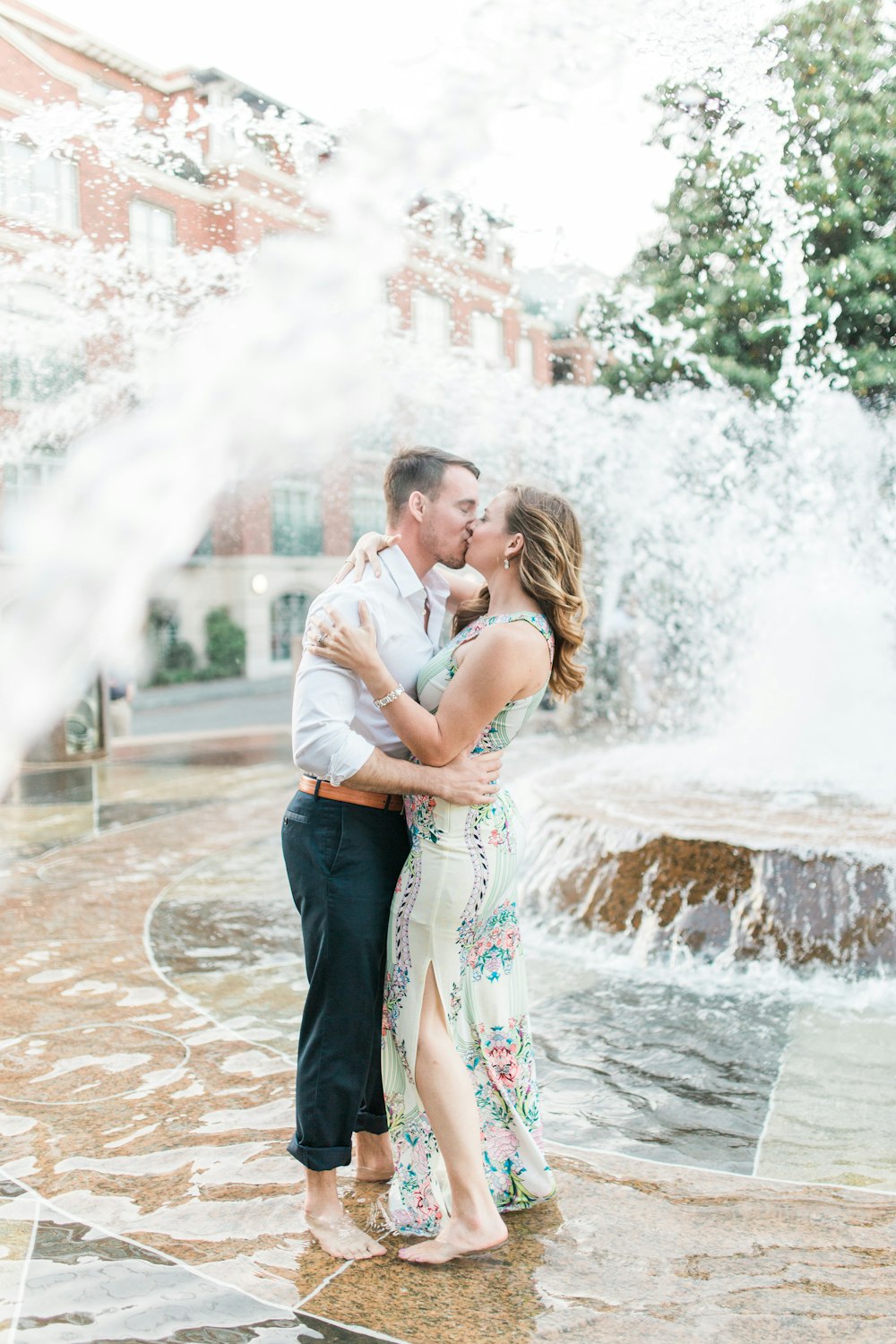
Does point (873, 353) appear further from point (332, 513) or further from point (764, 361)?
point (332, 513)

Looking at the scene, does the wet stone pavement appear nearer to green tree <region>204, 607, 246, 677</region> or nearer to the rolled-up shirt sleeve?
the rolled-up shirt sleeve

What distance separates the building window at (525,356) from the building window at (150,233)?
141 inches

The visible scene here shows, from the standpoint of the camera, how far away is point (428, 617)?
283 cm

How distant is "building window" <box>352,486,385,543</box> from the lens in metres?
16.1

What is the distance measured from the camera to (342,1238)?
2533 millimetres

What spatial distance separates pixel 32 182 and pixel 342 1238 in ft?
20.9

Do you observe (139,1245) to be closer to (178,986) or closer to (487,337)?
(178,986)

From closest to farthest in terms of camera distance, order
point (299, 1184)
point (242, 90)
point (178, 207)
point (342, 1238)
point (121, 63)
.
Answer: point (342, 1238) → point (299, 1184) → point (121, 63) → point (242, 90) → point (178, 207)

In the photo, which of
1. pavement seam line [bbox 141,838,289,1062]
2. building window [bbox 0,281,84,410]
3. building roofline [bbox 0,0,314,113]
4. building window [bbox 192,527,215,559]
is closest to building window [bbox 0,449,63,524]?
building window [bbox 0,281,84,410]

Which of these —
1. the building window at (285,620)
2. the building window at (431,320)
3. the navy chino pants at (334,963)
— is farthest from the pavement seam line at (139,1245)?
the building window at (285,620)

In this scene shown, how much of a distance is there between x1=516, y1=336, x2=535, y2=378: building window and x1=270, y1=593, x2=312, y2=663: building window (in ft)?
49.3

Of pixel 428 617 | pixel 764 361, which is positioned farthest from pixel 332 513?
pixel 428 617

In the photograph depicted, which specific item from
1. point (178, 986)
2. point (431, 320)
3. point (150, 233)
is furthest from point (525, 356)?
point (178, 986)

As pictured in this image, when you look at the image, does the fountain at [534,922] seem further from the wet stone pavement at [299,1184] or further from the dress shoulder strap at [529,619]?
the dress shoulder strap at [529,619]
